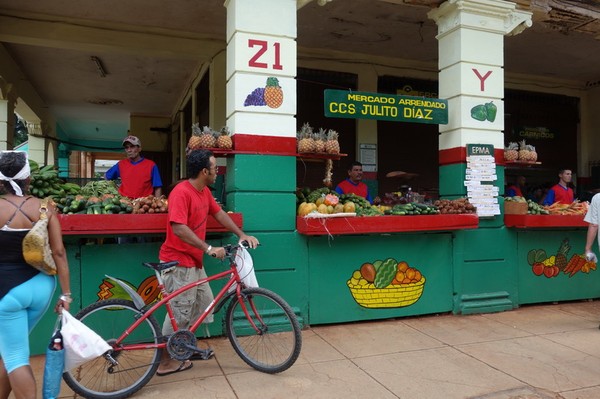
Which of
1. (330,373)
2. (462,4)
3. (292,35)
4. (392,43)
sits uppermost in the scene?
(392,43)

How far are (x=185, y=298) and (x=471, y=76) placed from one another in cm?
453

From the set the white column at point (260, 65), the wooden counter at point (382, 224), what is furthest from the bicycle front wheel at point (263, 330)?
the white column at point (260, 65)

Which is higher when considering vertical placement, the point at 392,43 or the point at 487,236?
the point at 392,43

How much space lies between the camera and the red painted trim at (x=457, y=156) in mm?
5949

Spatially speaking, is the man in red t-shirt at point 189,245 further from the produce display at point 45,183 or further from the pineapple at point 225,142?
the produce display at point 45,183

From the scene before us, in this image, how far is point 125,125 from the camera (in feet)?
59.3

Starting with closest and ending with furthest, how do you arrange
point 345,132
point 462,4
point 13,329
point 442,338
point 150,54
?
point 13,329
point 442,338
point 462,4
point 150,54
point 345,132

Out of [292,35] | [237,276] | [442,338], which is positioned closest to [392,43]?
[292,35]

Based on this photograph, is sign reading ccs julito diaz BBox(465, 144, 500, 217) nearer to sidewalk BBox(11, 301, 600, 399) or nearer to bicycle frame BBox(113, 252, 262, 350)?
sidewalk BBox(11, 301, 600, 399)

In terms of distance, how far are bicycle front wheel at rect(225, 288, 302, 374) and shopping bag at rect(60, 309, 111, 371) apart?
4.10 feet

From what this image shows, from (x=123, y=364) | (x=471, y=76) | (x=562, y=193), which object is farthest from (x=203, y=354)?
(x=562, y=193)

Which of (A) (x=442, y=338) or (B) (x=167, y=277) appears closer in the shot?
(B) (x=167, y=277)

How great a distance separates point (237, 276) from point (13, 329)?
66.4 inches

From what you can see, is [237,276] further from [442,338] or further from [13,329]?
[442,338]
